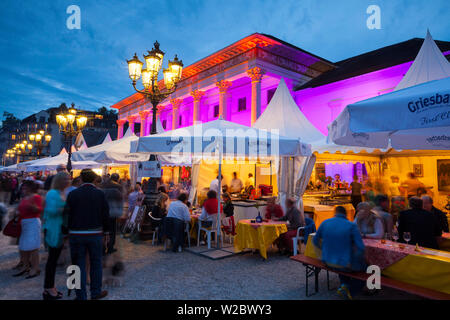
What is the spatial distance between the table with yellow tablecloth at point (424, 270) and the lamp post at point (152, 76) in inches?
243

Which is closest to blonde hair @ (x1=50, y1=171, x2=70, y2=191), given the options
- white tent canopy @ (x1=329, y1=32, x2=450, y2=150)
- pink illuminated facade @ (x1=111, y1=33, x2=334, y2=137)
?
white tent canopy @ (x1=329, y1=32, x2=450, y2=150)

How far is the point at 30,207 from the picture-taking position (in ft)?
16.5

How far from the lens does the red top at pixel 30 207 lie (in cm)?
501

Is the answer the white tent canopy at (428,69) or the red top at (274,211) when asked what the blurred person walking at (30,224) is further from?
the white tent canopy at (428,69)

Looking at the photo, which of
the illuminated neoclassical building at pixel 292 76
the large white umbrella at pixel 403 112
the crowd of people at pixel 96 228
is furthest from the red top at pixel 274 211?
the illuminated neoclassical building at pixel 292 76

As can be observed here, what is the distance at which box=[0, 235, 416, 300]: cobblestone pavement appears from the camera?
4457 millimetres

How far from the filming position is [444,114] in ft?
10.7

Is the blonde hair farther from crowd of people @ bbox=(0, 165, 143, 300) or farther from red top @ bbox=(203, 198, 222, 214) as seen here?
red top @ bbox=(203, 198, 222, 214)

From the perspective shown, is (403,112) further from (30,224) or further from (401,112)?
(30,224)

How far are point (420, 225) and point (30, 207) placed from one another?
21.8 feet

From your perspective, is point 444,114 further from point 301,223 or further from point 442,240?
point 301,223

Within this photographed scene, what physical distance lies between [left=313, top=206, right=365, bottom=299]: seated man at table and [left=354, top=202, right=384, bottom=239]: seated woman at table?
0.85 metres
